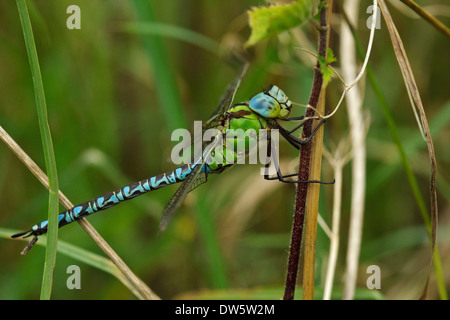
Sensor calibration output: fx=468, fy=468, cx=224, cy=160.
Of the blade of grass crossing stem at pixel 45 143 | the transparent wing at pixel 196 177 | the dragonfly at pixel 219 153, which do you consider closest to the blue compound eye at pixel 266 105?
the dragonfly at pixel 219 153

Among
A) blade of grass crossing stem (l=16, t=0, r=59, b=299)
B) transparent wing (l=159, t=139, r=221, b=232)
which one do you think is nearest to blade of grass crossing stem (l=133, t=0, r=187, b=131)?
transparent wing (l=159, t=139, r=221, b=232)

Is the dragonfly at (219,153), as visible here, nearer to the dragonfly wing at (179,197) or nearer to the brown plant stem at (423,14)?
the dragonfly wing at (179,197)

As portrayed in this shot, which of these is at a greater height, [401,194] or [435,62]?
[435,62]

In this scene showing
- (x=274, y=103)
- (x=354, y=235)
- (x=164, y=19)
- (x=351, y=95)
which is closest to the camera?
(x=274, y=103)

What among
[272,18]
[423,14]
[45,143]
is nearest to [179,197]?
[45,143]

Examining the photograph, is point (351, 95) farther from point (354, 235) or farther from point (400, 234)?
point (400, 234)
